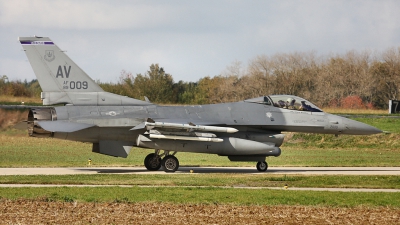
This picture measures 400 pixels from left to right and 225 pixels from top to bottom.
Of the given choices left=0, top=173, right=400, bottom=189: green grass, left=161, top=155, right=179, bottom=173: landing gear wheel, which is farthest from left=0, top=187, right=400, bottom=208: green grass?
left=161, top=155, right=179, bottom=173: landing gear wheel

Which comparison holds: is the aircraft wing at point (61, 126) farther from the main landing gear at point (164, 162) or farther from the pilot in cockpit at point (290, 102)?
the pilot in cockpit at point (290, 102)

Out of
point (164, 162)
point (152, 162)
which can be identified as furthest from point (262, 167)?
point (152, 162)

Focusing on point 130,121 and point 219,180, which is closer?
point 219,180

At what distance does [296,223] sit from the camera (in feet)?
38.4

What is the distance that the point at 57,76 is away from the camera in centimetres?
2255

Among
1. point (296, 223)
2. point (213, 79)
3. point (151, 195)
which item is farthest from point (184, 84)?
point (296, 223)

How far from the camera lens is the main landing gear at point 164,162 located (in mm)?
23141

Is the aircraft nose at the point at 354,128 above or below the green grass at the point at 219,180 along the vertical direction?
above

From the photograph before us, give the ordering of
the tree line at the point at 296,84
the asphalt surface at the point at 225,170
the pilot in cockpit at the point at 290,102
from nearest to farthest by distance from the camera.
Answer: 1. the asphalt surface at the point at 225,170
2. the pilot in cockpit at the point at 290,102
3. the tree line at the point at 296,84

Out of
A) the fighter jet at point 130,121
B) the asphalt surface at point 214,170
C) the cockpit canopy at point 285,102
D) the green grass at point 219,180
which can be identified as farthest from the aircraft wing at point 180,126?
the cockpit canopy at point 285,102

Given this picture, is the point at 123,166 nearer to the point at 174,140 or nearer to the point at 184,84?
the point at 174,140

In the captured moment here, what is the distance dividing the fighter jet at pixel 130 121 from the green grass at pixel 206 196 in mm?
5635

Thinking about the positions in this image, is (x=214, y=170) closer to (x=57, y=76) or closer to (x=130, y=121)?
(x=130, y=121)

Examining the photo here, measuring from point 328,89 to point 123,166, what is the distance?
35066 mm
